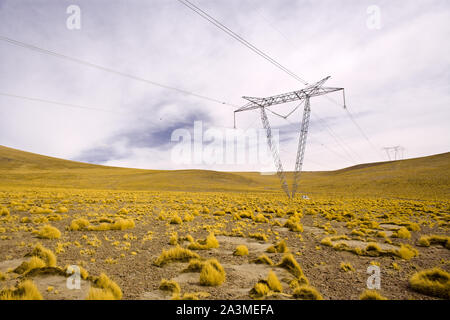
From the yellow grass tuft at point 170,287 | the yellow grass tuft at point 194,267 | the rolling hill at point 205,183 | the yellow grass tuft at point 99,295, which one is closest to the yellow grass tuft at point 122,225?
the yellow grass tuft at point 194,267

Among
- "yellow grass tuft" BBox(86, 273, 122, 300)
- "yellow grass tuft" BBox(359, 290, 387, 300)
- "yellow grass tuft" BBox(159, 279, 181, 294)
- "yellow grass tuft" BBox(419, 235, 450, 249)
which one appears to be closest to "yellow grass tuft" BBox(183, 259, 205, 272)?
"yellow grass tuft" BBox(159, 279, 181, 294)

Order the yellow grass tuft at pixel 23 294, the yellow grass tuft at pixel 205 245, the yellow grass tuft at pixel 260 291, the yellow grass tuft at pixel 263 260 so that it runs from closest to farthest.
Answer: the yellow grass tuft at pixel 23 294
the yellow grass tuft at pixel 260 291
the yellow grass tuft at pixel 263 260
the yellow grass tuft at pixel 205 245

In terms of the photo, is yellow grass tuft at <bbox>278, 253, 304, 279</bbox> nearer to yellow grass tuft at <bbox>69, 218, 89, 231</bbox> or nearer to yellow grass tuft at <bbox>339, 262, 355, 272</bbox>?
yellow grass tuft at <bbox>339, 262, 355, 272</bbox>

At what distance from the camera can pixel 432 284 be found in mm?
5281

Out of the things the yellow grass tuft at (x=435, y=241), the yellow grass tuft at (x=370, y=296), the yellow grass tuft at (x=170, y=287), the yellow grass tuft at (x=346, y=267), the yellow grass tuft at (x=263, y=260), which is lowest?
the yellow grass tuft at (x=435, y=241)

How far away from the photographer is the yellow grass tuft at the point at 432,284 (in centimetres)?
514

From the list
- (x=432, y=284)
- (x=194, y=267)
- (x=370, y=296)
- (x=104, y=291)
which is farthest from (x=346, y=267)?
(x=104, y=291)

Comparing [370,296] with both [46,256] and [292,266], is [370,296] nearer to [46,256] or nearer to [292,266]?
[292,266]

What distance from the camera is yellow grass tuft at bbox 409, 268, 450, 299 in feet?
16.9

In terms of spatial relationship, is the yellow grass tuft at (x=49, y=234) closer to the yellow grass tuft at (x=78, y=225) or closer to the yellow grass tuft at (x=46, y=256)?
the yellow grass tuft at (x=78, y=225)

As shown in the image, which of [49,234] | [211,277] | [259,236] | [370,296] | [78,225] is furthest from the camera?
[78,225]

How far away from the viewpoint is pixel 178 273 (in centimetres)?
647
